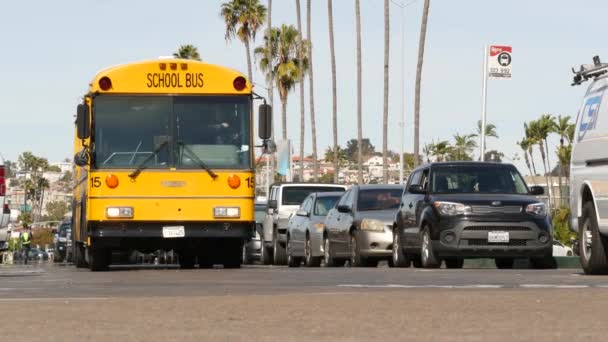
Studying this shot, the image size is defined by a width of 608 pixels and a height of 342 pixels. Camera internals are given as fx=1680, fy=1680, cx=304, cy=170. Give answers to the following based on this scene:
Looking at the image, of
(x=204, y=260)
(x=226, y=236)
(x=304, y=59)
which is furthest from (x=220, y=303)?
(x=304, y=59)

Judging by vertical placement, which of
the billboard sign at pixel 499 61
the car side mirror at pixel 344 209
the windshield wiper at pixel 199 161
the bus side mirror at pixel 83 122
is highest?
the billboard sign at pixel 499 61

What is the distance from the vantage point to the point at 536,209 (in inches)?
986

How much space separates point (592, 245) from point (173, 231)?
7.19 metres

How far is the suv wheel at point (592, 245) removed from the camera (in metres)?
20.2

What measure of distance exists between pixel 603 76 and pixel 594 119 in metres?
0.53

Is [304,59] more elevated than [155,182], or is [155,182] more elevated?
[304,59]

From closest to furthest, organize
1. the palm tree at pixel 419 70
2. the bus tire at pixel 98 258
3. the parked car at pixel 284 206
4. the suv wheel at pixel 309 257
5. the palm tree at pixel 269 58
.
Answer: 1. the bus tire at pixel 98 258
2. the suv wheel at pixel 309 257
3. the parked car at pixel 284 206
4. the palm tree at pixel 419 70
5. the palm tree at pixel 269 58

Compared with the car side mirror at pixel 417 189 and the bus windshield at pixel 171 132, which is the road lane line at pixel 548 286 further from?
the bus windshield at pixel 171 132

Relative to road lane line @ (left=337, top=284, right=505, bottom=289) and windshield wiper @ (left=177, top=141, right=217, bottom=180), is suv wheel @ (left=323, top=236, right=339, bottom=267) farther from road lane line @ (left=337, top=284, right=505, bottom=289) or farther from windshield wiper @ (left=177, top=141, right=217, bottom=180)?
road lane line @ (left=337, top=284, right=505, bottom=289)

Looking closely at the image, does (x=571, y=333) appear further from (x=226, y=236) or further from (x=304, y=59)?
(x=304, y=59)

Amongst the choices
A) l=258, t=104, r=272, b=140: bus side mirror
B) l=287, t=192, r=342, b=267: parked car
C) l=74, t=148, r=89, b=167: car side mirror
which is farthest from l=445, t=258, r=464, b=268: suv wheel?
l=74, t=148, r=89, b=167: car side mirror

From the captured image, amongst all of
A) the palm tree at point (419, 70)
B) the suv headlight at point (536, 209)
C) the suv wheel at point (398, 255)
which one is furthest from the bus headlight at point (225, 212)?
the palm tree at point (419, 70)

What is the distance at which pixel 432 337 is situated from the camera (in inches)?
419

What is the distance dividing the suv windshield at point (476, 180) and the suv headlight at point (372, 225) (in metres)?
2.92
